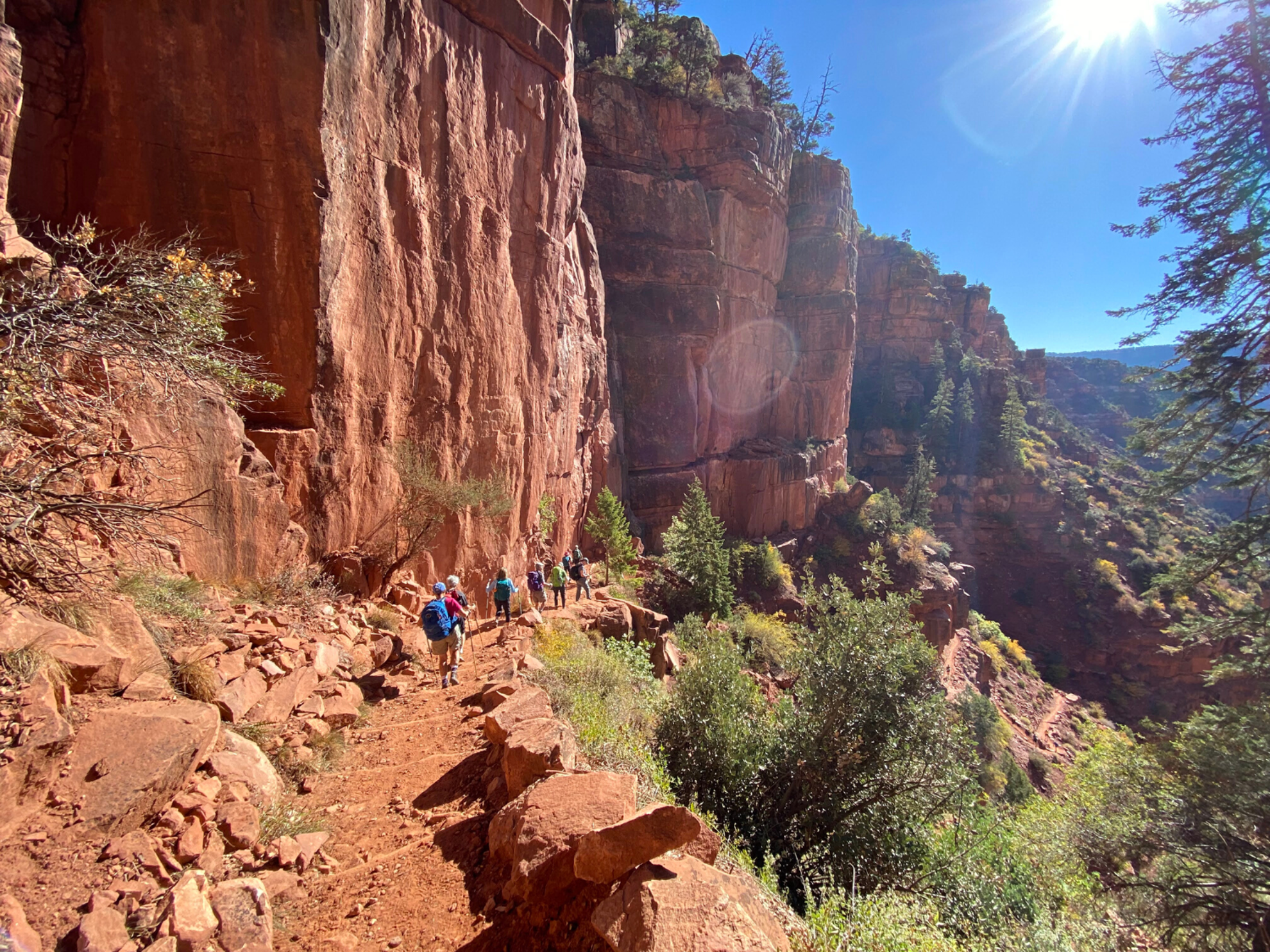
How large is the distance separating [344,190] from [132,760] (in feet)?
30.2

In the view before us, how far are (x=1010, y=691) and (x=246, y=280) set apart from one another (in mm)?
36720

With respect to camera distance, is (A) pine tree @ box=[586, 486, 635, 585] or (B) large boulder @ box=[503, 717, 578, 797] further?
(A) pine tree @ box=[586, 486, 635, 585]

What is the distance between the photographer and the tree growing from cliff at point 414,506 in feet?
33.5

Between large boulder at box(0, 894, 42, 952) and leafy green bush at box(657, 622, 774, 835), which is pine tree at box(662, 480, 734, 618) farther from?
large boulder at box(0, 894, 42, 952)

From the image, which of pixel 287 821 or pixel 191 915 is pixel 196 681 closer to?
pixel 287 821

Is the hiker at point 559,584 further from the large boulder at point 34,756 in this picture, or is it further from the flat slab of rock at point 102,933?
the flat slab of rock at point 102,933

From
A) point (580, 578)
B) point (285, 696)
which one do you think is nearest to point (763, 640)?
point (580, 578)

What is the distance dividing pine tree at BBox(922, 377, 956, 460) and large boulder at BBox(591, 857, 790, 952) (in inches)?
1984

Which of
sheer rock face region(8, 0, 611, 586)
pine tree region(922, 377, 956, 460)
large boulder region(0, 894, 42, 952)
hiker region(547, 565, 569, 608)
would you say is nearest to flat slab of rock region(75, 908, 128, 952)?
large boulder region(0, 894, 42, 952)

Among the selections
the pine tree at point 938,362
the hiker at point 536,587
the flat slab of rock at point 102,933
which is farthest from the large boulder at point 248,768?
the pine tree at point 938,362

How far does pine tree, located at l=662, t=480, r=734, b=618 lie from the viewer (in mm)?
19734

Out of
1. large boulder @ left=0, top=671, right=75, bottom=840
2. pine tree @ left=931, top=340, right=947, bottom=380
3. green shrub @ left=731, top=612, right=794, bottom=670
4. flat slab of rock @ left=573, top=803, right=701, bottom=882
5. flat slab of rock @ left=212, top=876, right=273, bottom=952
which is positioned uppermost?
pine tree @ left=931, top=340, right=947, bottom=380

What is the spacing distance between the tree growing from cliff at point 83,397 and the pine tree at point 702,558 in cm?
1610

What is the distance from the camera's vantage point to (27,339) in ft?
10.6
